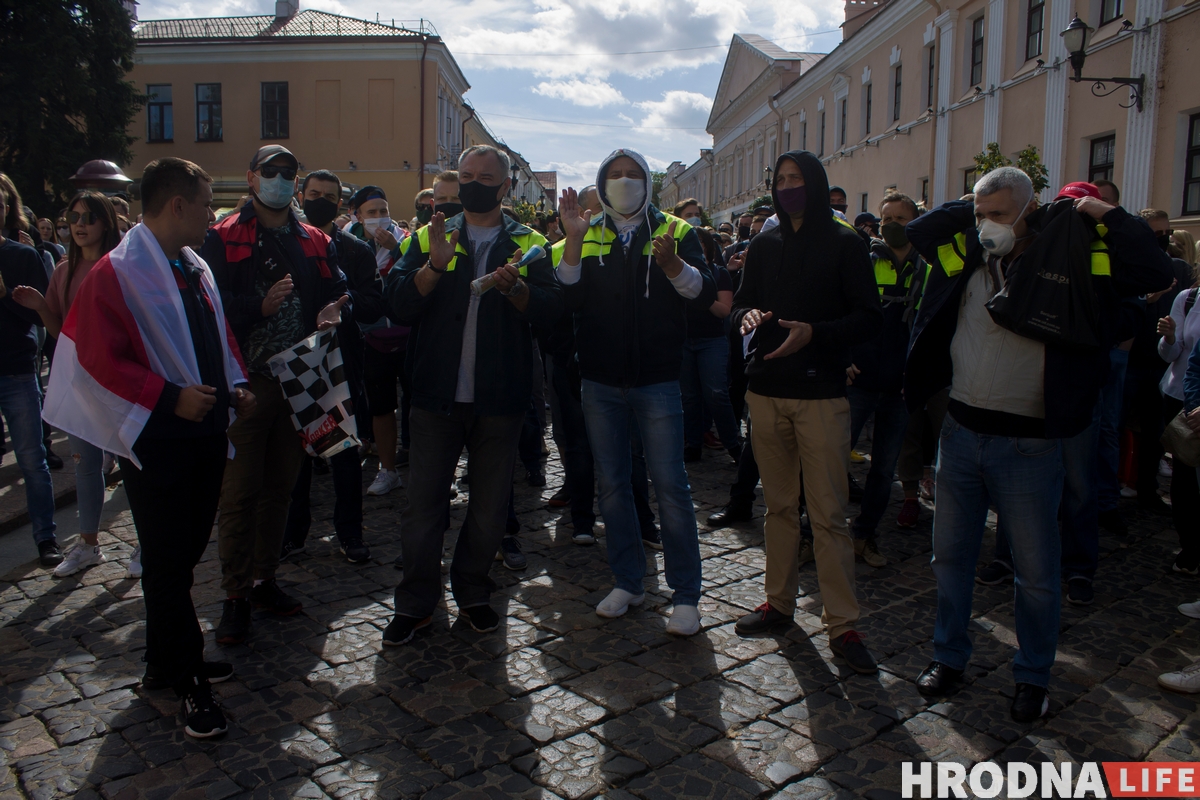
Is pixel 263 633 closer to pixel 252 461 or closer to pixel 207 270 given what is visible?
pixel 252 461

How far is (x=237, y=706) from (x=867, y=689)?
8.27ft

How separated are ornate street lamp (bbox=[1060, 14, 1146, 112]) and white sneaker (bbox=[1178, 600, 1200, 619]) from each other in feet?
37.7

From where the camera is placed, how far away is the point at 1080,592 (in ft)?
14.9

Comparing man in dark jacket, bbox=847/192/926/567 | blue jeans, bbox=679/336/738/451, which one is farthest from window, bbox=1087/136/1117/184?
man in dark jacket, bbox=847/192/926/567

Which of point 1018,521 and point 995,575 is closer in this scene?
point 1018,521

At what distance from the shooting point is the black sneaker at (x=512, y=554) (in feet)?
16.7

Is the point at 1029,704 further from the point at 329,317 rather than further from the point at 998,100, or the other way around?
the point at 998,100

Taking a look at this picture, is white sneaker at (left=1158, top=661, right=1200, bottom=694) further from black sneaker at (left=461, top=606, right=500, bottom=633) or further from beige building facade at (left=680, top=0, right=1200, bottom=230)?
beige building facade at (left=680, top=0, right=1200, bottom=230)

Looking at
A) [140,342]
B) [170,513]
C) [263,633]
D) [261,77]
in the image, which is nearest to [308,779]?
[170,513]

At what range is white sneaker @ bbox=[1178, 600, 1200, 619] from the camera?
4293 millimetres

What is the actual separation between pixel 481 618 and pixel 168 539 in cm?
148

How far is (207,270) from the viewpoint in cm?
355

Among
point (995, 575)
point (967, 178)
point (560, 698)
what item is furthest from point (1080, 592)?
point (967, 178)

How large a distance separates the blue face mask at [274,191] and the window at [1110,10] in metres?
16.3
